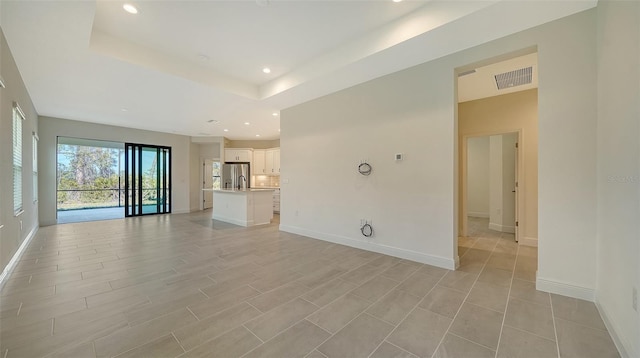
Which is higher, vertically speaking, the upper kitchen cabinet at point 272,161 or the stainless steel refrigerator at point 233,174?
the upper kitchen cabinet at point 272,161

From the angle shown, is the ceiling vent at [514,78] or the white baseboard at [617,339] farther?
the ceiling vent at [514,78]

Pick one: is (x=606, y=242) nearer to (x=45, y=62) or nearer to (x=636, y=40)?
(x=636, y=40)

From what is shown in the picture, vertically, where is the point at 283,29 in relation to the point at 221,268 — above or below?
above

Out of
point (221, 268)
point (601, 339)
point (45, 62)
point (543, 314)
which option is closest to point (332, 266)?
point (221, 268)

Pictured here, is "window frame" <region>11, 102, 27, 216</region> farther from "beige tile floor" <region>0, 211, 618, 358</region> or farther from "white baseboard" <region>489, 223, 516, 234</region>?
"white baseboard" <region>489, 223, 516, 234</region>

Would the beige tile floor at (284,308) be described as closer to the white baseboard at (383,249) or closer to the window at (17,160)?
the white baseboard at (383,249)

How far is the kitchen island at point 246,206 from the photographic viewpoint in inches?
241

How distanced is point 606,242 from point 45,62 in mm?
6585

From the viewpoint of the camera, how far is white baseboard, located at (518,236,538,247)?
4164 mm

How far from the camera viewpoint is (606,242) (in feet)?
6.61

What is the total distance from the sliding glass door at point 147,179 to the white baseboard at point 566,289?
9667 millimetres

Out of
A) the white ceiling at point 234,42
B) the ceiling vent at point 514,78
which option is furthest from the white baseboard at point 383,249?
the ceiling vent at point 514,78

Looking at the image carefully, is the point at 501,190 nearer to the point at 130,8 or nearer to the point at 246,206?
the point at 246,206

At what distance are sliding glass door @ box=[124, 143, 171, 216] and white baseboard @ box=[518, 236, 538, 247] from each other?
9.80 m
